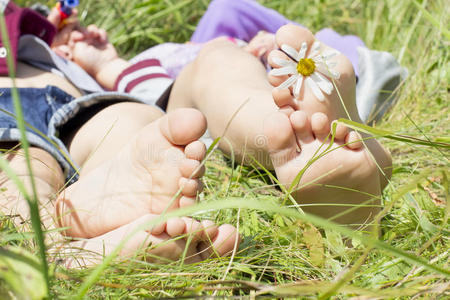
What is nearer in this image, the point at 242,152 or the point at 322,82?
the point at 322,82

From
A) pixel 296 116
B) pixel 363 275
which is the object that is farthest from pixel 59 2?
pixel 363 275

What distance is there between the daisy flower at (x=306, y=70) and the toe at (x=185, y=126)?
0.14 meters

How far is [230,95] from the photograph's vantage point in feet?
2.90

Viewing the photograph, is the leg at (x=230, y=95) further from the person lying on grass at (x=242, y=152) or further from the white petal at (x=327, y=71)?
the white petal at (x=327, y=71)

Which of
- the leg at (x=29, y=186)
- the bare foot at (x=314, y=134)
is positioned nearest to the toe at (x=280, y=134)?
the bare foot at (x=314, y=134)

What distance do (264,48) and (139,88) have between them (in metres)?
0.39

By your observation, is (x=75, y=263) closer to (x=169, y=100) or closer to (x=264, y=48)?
(x=169, y=100)

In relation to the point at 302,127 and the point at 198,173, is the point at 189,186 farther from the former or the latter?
the point at 302,127

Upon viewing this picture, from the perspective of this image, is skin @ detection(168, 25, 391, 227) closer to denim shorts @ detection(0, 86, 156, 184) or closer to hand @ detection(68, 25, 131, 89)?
denim shorts @ detection(0, 86, 156, 184)

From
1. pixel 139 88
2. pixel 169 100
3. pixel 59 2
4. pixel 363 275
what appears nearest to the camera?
pixel 363 275

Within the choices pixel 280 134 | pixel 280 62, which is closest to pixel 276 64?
pixel 280 62

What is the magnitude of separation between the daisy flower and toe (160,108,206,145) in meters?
0.14

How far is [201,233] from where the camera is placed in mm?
624

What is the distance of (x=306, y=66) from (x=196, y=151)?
0.74ft
